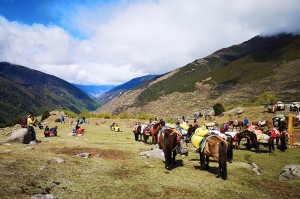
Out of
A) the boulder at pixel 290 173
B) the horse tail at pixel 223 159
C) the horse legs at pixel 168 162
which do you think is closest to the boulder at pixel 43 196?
the horse legs at pixel 168 162

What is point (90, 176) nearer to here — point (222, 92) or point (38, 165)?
point (38, 165)

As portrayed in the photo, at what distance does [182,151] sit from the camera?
19.6m

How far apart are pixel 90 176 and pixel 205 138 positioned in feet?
22.7

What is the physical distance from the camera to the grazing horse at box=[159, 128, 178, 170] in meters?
14.6

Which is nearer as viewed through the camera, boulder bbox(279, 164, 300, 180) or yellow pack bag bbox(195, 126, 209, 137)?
boulder bbox(279, 164, 300, 180)

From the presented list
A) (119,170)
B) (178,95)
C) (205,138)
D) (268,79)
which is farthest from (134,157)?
(178,95)

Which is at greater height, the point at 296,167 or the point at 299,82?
the point at 299,82

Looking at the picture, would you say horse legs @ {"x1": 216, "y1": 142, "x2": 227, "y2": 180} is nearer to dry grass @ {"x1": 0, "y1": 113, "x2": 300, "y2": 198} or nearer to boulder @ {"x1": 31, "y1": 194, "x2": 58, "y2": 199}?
dry grass @ {"x1": 0, "y1": 113, "x2": 300, "y2": 198}

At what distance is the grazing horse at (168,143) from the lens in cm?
1459

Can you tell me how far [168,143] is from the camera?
1477cm

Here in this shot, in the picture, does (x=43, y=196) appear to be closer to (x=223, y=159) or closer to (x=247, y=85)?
(x=223, y=159)

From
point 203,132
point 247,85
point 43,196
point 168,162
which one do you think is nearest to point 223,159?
point 203,132

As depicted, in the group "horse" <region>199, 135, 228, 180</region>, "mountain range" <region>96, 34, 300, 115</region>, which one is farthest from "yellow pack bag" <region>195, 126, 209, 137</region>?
"mountain range" <region>96, 34, 300, 115</region>

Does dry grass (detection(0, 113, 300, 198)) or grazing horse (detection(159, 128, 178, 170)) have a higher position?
grazing horse (detection(159, 128, 178, 170))
